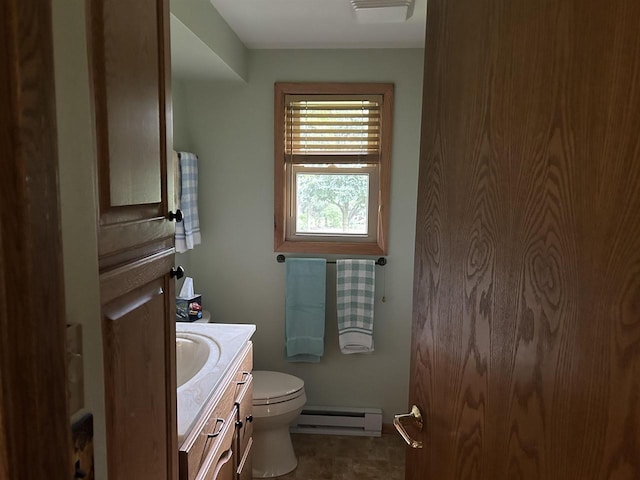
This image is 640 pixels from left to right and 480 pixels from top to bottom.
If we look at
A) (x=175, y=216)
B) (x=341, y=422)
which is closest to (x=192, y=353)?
(x=175, y=216)

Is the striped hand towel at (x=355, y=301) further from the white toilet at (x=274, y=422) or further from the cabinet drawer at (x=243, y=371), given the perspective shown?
the cabinet drawer at (x=243, y=371)

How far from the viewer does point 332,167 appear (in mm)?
2914

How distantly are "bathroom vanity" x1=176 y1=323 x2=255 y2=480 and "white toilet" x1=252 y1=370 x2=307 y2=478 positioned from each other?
29 cm

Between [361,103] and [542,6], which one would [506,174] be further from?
[361,103]

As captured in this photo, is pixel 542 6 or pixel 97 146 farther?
pixel 97 146

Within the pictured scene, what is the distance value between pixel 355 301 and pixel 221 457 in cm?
131

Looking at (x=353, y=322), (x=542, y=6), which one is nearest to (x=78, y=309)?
(x=542, y=6)

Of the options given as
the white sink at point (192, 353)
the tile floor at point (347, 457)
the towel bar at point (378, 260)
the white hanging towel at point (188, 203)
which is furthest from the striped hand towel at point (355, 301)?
the white sink at point (192, 353)

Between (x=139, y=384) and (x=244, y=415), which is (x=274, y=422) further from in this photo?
(x=139, y=384)

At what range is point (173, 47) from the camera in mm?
2102

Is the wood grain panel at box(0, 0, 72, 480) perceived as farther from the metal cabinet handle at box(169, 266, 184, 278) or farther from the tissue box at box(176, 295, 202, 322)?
the tissue box at box(176, 295, 202, 322)

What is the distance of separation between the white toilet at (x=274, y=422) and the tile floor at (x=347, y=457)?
8 centimetres

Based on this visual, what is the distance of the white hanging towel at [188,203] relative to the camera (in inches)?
103

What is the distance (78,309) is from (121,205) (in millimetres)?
271
